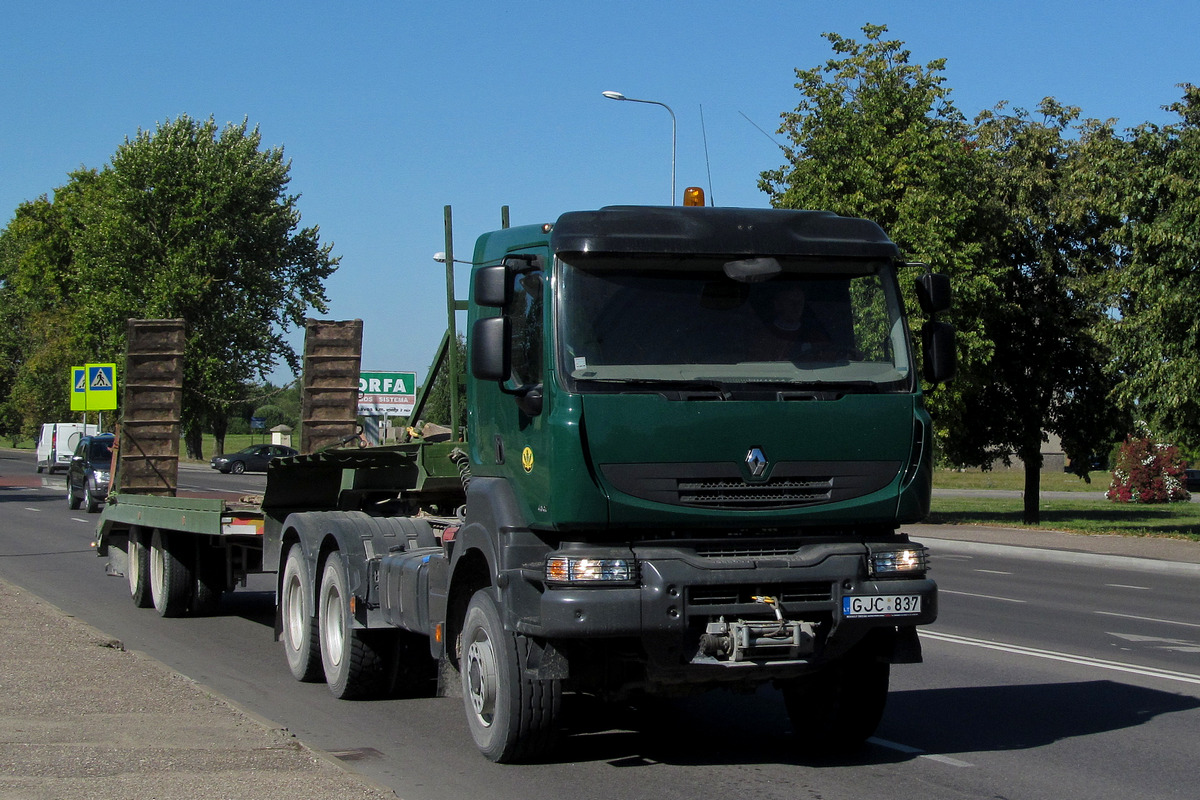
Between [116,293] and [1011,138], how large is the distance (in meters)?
35.8

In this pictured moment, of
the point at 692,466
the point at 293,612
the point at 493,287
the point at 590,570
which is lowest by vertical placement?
the point at 293,612

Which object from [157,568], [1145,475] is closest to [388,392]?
[157,568]

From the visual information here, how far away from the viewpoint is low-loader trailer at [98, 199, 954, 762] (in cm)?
607

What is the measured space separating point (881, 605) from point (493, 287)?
94.1 inches

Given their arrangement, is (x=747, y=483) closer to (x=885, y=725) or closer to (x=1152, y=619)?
(x=885, y=725)

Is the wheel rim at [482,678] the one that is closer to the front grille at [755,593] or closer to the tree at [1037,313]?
the front grille at [755,593]

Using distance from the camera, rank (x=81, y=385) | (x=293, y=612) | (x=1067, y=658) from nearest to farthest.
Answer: (x=293, y=612), (x=1067, y=658), (x=81, y=385)

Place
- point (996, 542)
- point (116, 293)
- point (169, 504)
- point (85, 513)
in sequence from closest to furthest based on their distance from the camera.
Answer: point (169, 504), point (996, 542), point (85, 513), point (116, 293)

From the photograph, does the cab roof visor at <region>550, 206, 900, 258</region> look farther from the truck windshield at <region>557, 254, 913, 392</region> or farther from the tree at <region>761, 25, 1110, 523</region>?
the tree at <region>761, 25, 1110, 523</region>

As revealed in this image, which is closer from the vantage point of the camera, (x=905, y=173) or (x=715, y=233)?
(x=715, y=233)

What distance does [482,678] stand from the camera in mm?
6688

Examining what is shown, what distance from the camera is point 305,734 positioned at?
7.53m

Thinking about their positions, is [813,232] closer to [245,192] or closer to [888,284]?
[888,284]

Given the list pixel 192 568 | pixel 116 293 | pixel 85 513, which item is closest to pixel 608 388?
pixel 192 568
